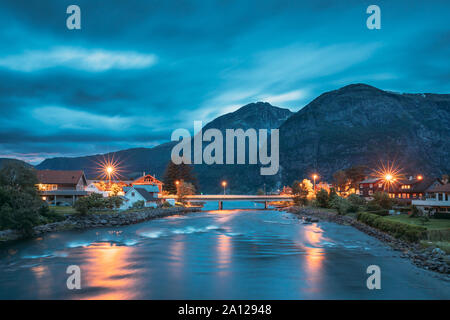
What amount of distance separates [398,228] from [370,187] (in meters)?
70.1

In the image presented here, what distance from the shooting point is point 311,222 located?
69.1 metres

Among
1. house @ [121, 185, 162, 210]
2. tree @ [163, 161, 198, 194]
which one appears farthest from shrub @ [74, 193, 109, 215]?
tree @ [163, 161, 198, 194]

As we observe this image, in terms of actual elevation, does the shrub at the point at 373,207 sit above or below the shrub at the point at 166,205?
above

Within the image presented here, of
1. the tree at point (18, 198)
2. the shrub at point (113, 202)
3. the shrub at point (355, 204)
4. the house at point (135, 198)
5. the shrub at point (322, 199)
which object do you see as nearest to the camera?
the tree at point (18, 198)

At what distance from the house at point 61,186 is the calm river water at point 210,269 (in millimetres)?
34887

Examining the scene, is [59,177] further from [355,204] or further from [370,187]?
[370,187]

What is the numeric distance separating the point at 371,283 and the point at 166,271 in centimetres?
1809

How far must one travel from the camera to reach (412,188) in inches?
3027

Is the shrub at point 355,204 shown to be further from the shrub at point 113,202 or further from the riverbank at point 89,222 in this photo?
the shrub at point 113,202

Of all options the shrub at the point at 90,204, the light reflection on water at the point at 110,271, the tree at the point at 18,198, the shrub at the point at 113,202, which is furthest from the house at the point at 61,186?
the light reflection on water at the point at 110,271

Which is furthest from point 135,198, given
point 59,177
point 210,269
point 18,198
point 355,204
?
point 210,269

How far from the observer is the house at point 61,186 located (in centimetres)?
7675

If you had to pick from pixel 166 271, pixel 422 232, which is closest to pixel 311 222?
pixel 422 232
